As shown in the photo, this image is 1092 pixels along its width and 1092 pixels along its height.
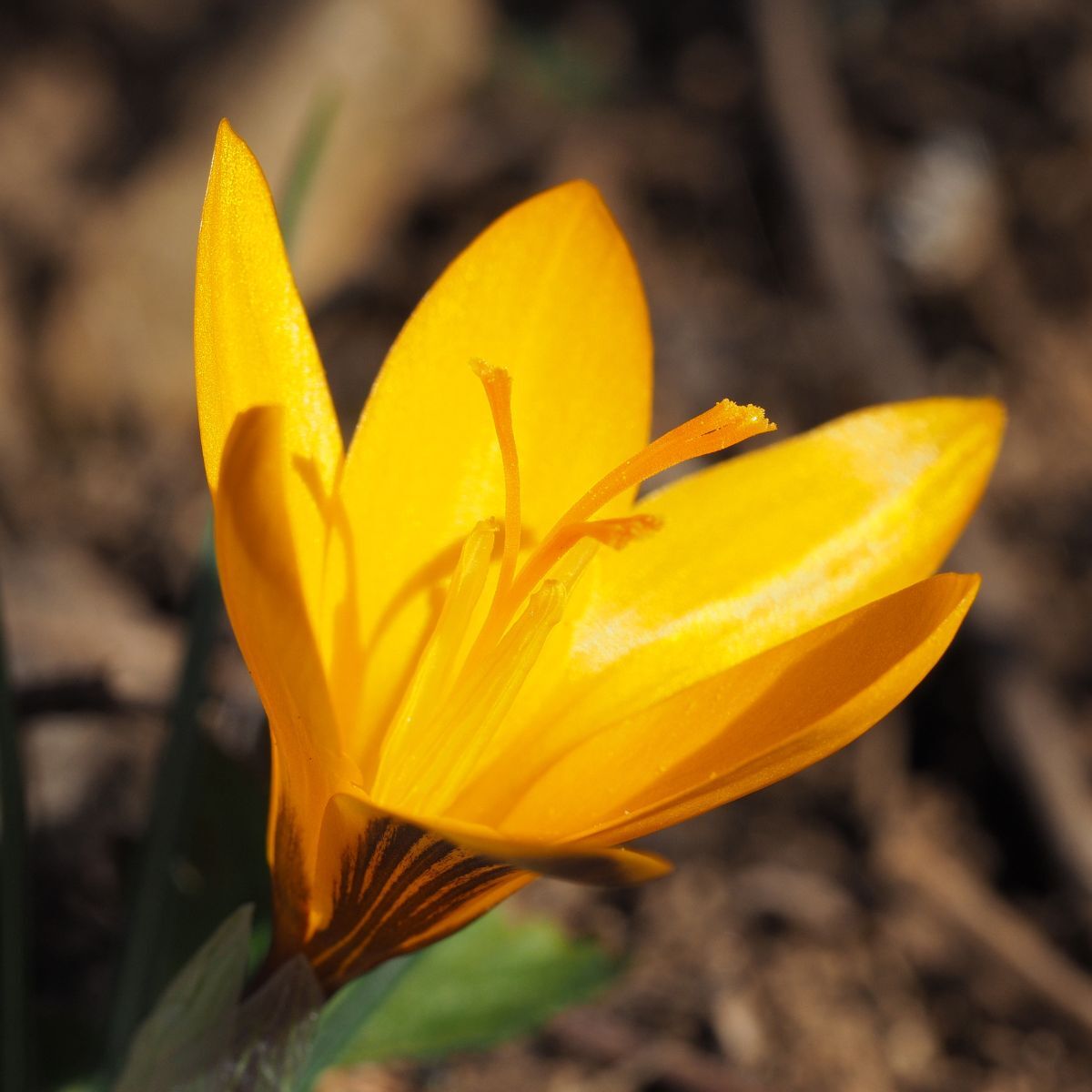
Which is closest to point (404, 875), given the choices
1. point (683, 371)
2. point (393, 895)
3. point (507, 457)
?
point (393, 895)

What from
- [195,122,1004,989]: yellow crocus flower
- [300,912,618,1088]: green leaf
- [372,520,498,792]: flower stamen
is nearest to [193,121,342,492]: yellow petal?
[195,122,1004,989]: yellow crocus flower

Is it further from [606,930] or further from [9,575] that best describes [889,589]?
[9,575]

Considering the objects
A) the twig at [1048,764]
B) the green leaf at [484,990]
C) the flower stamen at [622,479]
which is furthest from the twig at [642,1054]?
the flower stamen at [622,479]

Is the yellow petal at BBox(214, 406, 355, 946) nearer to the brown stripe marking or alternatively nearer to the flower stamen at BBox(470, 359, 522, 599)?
the brown stripe marking

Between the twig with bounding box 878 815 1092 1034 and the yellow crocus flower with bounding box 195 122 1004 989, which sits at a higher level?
the yellow crocus flower with bounding box 195 122 1004 989

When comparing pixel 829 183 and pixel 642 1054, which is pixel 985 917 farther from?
pixel 829 183

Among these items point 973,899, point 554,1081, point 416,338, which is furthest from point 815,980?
point 416,338

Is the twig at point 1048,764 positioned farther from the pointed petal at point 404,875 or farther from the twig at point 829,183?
the pointed petal at point 404,875
